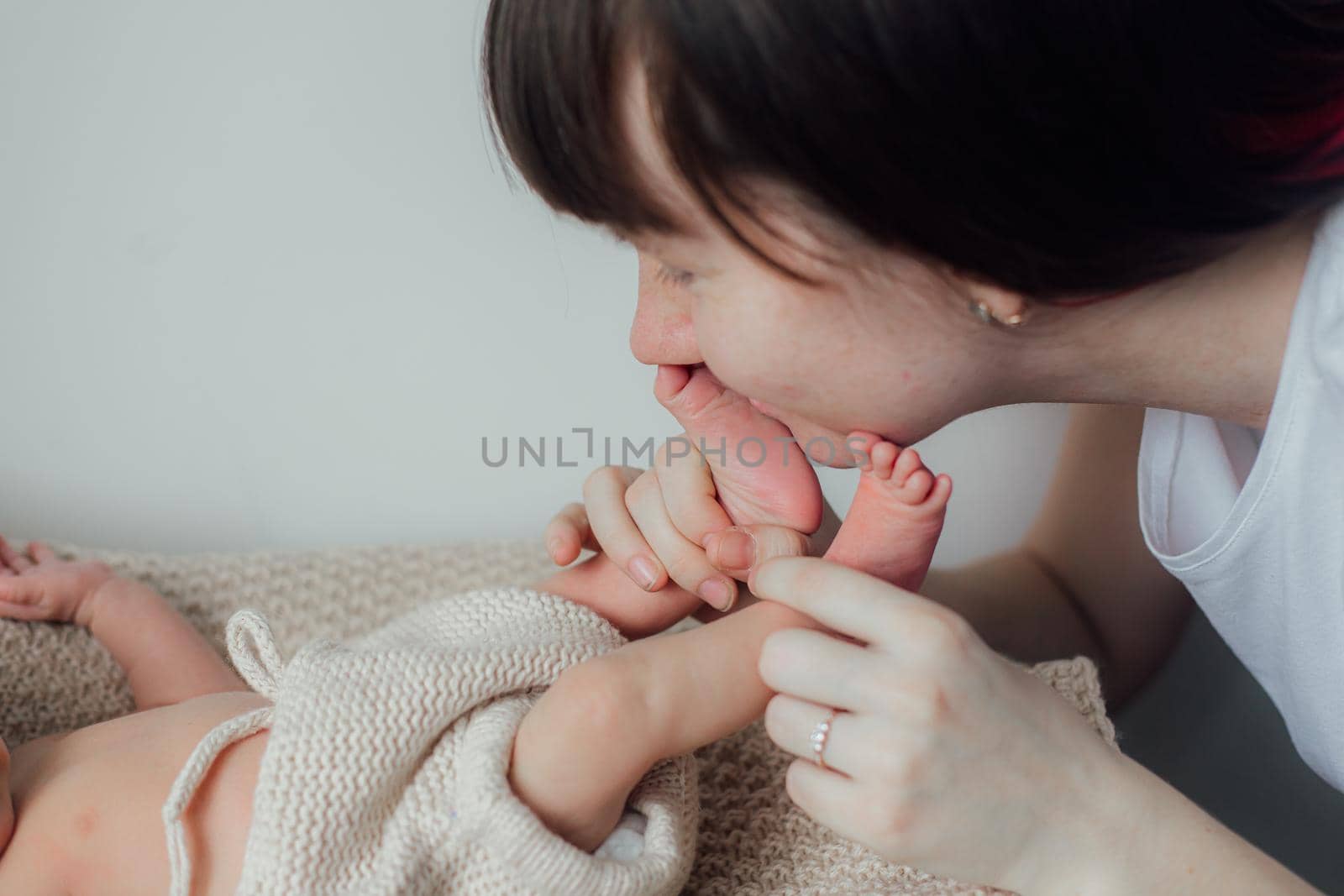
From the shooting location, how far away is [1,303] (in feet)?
3.96

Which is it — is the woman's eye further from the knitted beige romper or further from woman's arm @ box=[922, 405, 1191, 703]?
woman's arm @ box=[922, 405, 1191, 703]

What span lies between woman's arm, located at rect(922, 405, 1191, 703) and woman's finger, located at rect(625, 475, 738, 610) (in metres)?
0.42

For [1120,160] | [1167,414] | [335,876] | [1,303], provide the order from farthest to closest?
[1,303]
[1167,414]
[335,876]
[1120,160]

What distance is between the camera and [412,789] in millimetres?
751

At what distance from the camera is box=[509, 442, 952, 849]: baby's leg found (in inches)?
27.8

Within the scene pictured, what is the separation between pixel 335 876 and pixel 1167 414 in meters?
0.75

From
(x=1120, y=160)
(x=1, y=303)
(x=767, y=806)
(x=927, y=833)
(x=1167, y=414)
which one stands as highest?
(x=1120, y=160)

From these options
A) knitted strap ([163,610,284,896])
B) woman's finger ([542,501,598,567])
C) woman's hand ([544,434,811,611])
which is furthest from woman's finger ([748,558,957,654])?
knitted strap ([163,610,284,896])

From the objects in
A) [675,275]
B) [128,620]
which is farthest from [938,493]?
[128,620]

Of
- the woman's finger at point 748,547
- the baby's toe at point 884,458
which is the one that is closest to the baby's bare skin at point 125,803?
the woman's finger at point 748,547

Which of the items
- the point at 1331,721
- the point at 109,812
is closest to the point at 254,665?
the point at 109,812

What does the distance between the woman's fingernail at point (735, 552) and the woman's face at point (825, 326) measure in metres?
0.11

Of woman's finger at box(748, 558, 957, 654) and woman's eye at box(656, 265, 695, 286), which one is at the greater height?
woman's eye at box(656, 265, 695, 286)

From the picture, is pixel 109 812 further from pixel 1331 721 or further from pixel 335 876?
pixel 1331 721
